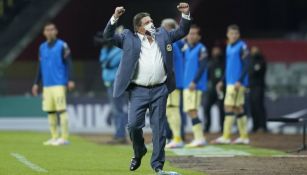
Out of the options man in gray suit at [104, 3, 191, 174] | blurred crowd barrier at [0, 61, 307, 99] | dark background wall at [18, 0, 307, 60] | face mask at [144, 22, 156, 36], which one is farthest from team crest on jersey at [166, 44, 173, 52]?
dark background wall at [18, 0, 307, 60]

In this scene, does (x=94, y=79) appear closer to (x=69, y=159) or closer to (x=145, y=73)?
(x=69, y=159)

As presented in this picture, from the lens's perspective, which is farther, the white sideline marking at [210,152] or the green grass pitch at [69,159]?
the white sideline marking at [210,152]

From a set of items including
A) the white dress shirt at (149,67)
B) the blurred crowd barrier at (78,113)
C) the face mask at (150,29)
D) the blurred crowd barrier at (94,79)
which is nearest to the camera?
the white dress shirt at (149,67)

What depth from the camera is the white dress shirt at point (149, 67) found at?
14.0m

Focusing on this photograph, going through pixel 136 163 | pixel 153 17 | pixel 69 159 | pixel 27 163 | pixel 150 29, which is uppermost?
pixel 150 29

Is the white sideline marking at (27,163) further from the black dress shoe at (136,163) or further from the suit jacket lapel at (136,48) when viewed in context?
the suit jacket lapel at (136,48)

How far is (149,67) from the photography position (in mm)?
14039

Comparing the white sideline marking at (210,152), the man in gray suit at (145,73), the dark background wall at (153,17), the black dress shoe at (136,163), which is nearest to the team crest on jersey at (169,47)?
the man in gray suit at (145,73)

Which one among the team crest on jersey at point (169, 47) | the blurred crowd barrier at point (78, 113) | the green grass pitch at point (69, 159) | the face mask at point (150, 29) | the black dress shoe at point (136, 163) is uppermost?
the face mask at point (150, 29)

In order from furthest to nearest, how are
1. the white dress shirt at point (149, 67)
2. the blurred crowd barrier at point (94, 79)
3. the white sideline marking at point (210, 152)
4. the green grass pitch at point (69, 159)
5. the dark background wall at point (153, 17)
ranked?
the dark background wall at point (153, 17) → the blurred crowd barrier at point (94, 79) → the white sideline marking at point (210, 152) → the green grass pitch at point (69, 159) → the white dress shirt at point (149, 67)

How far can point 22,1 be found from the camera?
33.3 meters

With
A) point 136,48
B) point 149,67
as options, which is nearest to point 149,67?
point 149,67

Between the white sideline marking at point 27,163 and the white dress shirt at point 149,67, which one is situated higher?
the white dress shirt at point 149,67

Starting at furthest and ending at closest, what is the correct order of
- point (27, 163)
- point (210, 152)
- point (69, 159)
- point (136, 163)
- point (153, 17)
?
point (153, 17), point (210, 152), point (69, 159), point (27, 163), point (136, 163)
